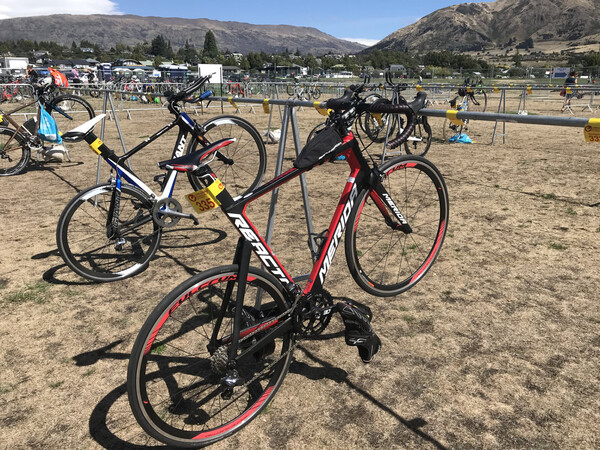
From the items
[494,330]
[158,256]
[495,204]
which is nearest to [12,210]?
[158,256]

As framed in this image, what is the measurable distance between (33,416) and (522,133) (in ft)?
49.8

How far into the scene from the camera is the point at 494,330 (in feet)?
11.2

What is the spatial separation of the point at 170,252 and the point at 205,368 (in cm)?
230

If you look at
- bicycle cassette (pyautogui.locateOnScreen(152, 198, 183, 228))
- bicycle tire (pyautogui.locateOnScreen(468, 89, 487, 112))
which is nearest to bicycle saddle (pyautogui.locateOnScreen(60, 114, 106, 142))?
bicycle cassette (pyautogui.locateOnScreen(152, 198, 183, 228))

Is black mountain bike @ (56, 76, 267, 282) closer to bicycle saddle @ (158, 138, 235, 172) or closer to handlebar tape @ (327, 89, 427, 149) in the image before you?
handlebar tape @ (327, 89, 427, 149)

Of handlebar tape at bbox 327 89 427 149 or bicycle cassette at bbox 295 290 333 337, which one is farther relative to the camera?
handlebar tape at bbox 327 89 427 149

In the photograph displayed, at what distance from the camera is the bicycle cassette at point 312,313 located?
261 centimetres

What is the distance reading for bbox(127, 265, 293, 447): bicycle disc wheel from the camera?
82.0 inches

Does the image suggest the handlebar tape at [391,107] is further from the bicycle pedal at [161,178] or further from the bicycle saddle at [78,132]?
the bicycle saddle at [78,132]

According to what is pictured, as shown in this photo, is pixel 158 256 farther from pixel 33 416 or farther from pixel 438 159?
pixel 438 159

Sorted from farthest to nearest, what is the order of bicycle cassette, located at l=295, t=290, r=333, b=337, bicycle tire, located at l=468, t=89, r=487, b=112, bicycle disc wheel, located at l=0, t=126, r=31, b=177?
bicycle tire, located at l=468, t=89, r=487, b=112, bicycle disc wheel, located at l=0, t=126, r=31, b=177, bicycle cassette, located at l=295, t=290, r=333, b=337

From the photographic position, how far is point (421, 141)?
1089 centimetres

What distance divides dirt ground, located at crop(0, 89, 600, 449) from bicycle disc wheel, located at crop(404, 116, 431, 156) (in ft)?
15.6

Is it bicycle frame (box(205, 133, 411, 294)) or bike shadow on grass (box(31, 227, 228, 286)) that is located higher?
bicycle frame (box(205, 133, 411, 294))
